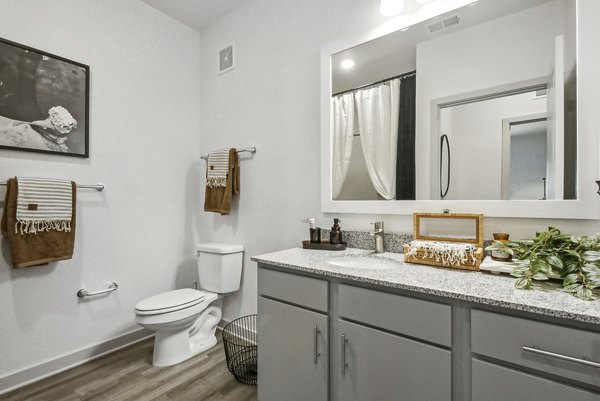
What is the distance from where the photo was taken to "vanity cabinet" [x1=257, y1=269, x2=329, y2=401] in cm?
124

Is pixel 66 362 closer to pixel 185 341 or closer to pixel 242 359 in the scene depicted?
pixel 185 341

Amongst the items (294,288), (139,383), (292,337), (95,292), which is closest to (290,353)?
(292,337)

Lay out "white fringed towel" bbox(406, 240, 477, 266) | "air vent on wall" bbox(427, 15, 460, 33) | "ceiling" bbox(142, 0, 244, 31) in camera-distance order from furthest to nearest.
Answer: "ceiling" bbox(142, 0, 244, 31) → "air vent on wall" bbox(427, 15, 460, 33) → "white fringed towel" bbox(406, 240, 477, 266)

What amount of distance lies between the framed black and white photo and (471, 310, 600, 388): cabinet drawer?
240 centimetres

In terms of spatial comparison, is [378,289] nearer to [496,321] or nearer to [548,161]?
[496,321]

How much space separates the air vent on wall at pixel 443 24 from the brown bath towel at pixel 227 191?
1489 mm

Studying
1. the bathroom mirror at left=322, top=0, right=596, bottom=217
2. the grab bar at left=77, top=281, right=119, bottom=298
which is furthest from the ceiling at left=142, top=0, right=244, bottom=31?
the grab bar at left=77, top=281, right=119, bottom=298

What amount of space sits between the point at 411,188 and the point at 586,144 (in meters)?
0.68

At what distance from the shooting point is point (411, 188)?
61.0 inches

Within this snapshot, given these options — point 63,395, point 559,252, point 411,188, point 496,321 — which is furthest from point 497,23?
point 63,395

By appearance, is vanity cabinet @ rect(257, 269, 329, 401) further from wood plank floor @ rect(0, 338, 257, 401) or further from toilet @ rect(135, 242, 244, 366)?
toilet @ rect(135, 242, 244, 366)

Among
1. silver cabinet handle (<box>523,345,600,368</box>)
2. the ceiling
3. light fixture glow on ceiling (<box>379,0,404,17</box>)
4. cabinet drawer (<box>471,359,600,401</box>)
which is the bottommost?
cabinet drawer (<box>471,359,600,401</box>)

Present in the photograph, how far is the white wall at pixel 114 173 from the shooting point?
1.76m

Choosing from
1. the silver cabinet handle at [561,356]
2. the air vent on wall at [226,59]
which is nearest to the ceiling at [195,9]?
the air vent on wall at [226,59]
